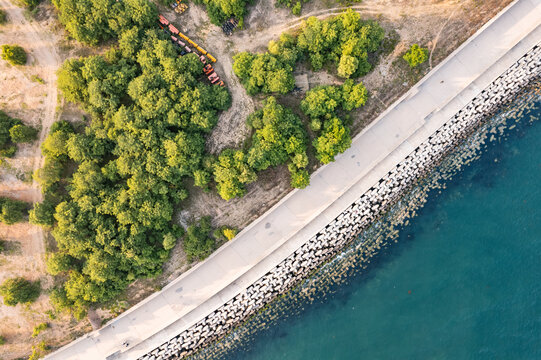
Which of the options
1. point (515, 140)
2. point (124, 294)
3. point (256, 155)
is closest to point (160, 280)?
point (124, 294)

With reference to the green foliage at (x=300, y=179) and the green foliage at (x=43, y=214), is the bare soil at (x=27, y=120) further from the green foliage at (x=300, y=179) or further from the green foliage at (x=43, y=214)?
the green foliage at (x=300, y=179)

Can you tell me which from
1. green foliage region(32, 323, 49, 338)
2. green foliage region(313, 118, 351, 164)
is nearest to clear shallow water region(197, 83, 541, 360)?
green foliage region(313, 118, 351, 164)

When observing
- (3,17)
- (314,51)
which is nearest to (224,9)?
(314,51)

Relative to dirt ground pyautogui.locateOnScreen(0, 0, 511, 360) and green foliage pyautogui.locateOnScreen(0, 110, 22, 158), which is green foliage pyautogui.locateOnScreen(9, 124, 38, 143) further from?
dirt ground pyautogui.locateOnScreen(0, 0, 511, 360)

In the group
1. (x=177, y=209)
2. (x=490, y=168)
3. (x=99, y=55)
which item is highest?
(x=99, y=55)

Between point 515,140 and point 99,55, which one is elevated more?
point 99,55

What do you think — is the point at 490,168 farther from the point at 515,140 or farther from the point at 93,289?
the point at 93,289
